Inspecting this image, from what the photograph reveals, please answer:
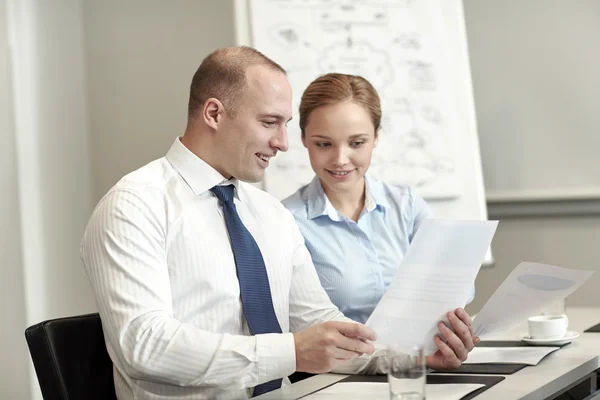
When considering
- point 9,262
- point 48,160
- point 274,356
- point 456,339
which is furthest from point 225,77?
point 48,160

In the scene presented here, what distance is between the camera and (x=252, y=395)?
5.65ft

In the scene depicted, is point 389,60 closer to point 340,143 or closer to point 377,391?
point 340,143

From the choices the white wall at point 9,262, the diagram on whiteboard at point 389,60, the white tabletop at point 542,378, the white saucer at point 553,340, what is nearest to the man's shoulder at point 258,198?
the white tabletop at point 542,378

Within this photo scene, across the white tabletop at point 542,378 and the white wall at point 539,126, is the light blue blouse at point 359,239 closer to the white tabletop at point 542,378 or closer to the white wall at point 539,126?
the white tabletop at point 542,378

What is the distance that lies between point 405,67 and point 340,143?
1.05 meters

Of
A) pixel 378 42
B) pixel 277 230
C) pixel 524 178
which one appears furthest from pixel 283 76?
pixel 524 178

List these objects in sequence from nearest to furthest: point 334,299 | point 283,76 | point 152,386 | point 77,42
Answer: point 152,386 → point 283,76 → point 334,299 → point 77,42

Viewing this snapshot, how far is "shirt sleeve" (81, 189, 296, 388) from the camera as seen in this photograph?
1.49 metres

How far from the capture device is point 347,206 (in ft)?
7.87

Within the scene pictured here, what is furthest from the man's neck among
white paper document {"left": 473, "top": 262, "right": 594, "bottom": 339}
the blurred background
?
the blurred background

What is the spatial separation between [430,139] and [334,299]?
1197mm

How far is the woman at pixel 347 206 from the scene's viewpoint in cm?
228

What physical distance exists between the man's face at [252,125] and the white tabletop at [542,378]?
49cm

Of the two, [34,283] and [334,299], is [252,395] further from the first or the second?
[34,283]
